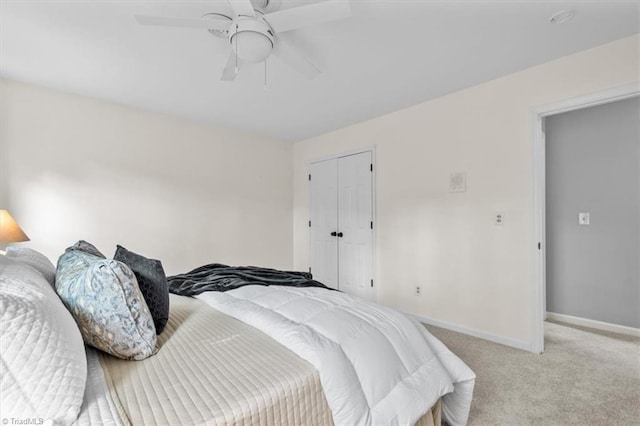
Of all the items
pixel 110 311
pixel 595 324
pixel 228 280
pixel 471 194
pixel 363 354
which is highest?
pixel 471 194

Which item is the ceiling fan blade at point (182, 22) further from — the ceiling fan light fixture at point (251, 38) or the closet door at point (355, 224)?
the closet door at point (355, 224)

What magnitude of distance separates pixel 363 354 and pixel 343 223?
3089 millimetres

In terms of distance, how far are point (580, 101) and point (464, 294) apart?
186cm

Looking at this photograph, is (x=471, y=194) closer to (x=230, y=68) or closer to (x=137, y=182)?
(x=230, y=68)

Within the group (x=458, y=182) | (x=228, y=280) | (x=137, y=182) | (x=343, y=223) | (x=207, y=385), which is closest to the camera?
(x=207, y=385)

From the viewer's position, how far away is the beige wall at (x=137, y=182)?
2850 millimetres

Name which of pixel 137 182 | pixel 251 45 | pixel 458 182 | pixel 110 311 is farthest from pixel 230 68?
pixel 458 182

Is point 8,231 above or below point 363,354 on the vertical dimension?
above

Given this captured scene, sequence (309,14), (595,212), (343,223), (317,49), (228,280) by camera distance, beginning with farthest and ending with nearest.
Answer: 1. (343,223)
2. (595,212)
3. (317,49)
4. (228,280)
5. (309,14)

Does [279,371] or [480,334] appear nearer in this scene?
[279,371]

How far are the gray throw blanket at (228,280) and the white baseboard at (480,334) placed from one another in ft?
5.46

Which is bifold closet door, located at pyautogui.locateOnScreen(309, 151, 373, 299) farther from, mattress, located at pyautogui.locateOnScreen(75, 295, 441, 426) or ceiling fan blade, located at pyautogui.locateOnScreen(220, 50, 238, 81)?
mattress, located at pyautogui.locateOnScreen(75, 295, 441, 426)

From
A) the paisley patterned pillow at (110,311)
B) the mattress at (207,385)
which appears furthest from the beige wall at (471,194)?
the paisley patterned pillow at (110,311)

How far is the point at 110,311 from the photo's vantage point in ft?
3.45
